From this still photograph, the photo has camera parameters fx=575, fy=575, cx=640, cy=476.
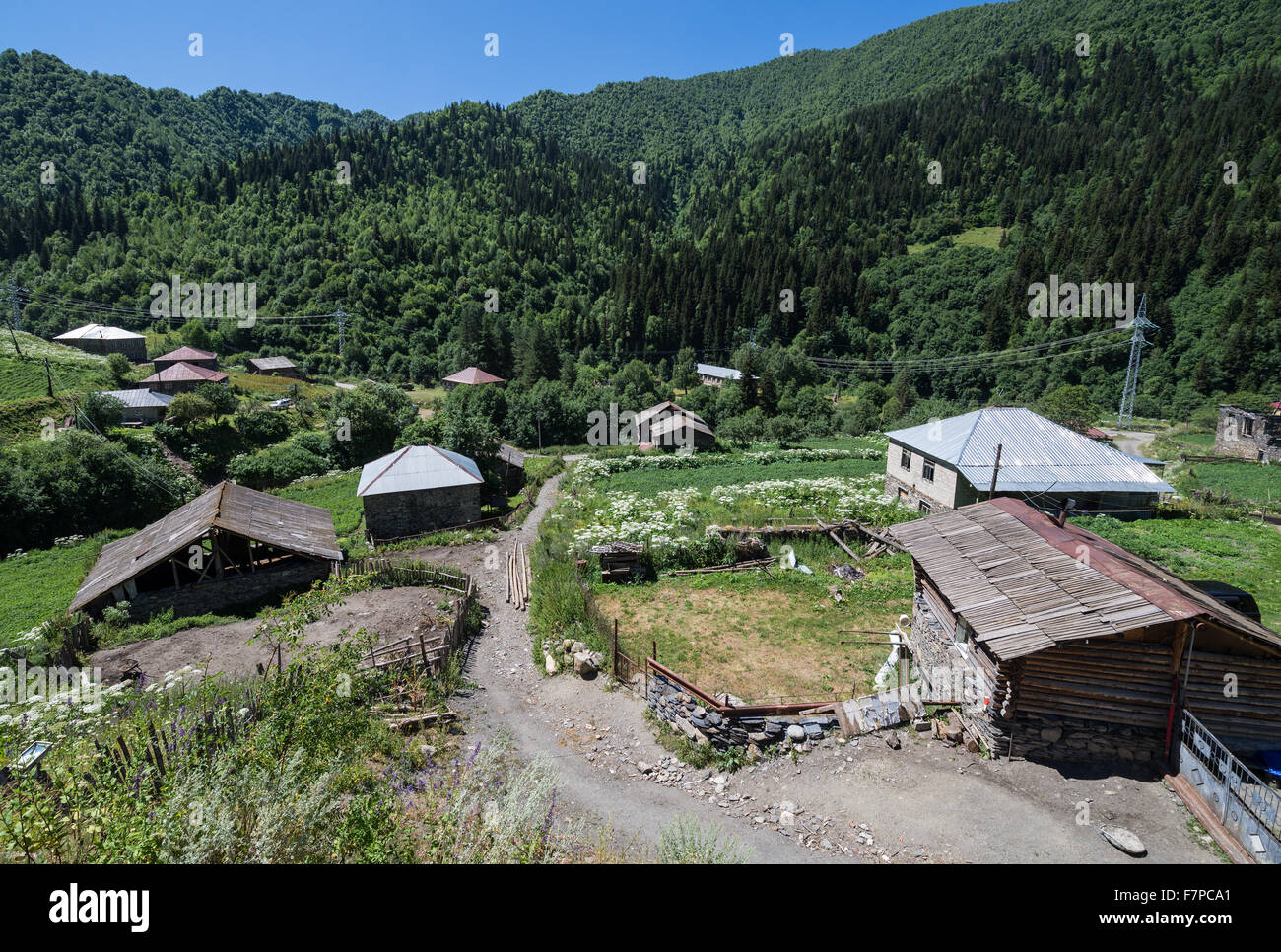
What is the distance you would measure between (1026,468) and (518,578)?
22553 millimetres

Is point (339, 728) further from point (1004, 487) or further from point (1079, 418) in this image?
point (1079, 418)

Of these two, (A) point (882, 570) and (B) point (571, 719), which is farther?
(A) point (882, 570)

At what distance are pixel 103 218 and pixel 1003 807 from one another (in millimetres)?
146668

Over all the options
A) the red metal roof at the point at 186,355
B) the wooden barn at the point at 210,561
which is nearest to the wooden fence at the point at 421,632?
the wooden barn at the point at 210,561

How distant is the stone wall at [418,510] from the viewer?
92.0 ft

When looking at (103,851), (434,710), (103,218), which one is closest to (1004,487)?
(434,710)

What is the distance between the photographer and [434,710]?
13.2 metres

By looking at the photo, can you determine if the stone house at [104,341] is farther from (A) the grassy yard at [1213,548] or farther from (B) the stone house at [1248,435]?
(B) the stone house at [1248,435]

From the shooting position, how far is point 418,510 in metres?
28.7

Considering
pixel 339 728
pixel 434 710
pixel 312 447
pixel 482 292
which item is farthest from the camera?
pixel 482 292

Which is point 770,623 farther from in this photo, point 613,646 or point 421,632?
point 421,632

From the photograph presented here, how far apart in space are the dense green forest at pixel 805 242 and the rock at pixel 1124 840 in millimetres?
69831

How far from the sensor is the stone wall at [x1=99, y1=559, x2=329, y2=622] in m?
19.3
